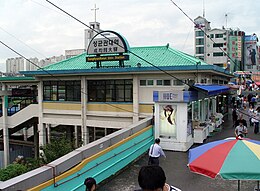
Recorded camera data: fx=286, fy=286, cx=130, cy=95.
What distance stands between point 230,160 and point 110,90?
51.1 ft

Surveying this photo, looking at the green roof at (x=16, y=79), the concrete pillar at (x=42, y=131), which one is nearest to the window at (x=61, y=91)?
the green roof at (x=16, y=79)

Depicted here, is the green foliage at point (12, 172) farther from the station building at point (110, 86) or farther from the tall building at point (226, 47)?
the tall building at point (226, 47)

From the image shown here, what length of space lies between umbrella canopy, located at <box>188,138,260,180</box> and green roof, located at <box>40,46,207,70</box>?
495 inches

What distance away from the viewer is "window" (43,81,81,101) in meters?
21.0

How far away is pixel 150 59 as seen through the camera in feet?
63.8

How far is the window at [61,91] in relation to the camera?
2102cm

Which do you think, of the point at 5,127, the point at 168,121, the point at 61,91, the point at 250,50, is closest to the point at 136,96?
the point at 61,91

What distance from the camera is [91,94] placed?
2055 centimetres

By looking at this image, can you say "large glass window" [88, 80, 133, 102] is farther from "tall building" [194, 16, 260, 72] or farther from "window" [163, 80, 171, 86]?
"tall building" [194, 16, 260, 72]

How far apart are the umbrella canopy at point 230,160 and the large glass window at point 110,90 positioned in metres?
Result: 14.0

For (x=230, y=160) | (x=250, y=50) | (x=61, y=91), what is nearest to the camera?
(x=230, y=160)

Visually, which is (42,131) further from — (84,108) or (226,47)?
(226,47)

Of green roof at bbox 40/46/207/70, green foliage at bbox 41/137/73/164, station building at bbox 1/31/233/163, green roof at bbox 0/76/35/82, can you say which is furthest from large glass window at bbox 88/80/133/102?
green foliage at bbox 41/137/73/164

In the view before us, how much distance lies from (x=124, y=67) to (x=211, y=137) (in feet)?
22.8
